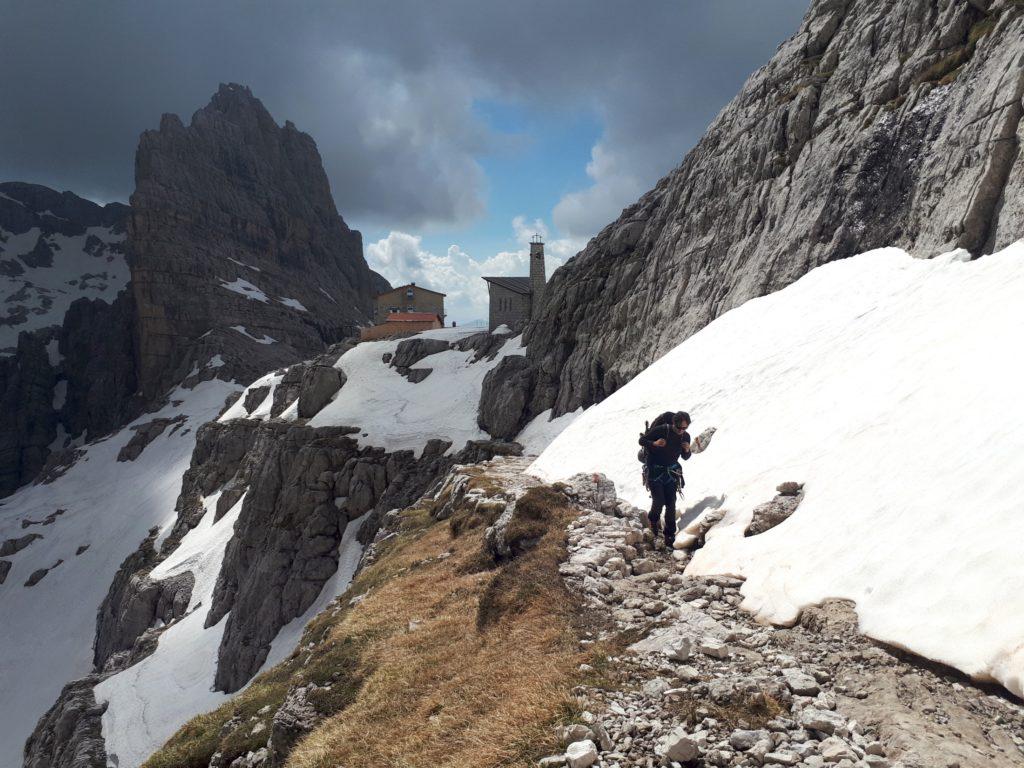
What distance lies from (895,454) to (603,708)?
752cm

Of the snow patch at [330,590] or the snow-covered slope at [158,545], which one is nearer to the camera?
the snow patch at [330,590]

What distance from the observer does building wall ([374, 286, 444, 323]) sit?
105m

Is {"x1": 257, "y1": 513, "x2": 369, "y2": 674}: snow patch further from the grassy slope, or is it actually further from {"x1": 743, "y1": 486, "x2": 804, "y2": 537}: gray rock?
{"x1": 743, "y1": 486, "x2": 804, "y2": 537}: gray rock

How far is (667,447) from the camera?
41.6 feet

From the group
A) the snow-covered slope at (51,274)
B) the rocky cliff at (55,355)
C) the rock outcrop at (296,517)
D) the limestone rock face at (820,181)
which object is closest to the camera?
the limestone rock face at (820,181)

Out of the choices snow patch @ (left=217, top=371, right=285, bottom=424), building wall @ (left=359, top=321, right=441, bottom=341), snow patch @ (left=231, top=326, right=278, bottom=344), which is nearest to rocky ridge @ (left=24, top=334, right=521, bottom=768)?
snow patch @ (left=217, top=371, right=285, bottom=424)

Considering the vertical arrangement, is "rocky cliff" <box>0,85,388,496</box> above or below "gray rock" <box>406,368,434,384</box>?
above

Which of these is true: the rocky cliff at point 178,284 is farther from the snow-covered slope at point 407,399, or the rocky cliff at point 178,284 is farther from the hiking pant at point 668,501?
the hiking pant at point 668,501

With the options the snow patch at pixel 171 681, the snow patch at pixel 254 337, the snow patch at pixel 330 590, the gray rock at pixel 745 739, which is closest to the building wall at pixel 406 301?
the snow patch at pixel 254 337

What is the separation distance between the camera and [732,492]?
43.4 feet

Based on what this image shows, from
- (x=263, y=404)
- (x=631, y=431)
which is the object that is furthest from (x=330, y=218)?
(x=631, y=431)

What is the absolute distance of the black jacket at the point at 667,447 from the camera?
41.6 feet

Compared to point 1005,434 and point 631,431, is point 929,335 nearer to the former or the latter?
point 1005,434

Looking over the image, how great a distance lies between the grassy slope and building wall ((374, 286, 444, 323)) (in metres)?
90.9
